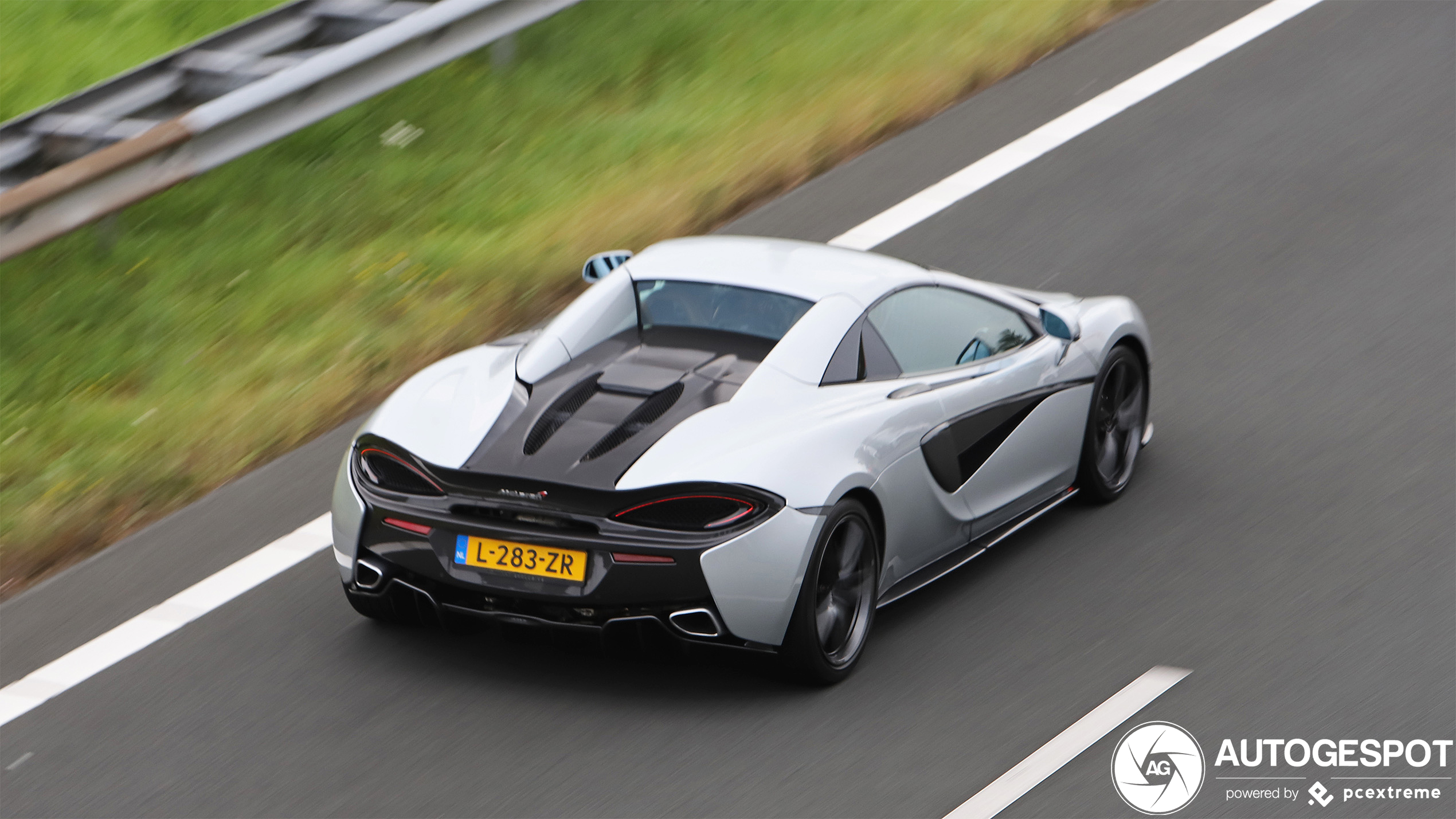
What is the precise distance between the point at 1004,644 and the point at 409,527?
2.14m

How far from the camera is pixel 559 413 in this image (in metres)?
6.18

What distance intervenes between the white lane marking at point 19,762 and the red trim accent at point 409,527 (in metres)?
1.39

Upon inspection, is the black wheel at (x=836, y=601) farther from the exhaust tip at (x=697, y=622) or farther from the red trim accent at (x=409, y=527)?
the red trim accent at (x=409, y=527)

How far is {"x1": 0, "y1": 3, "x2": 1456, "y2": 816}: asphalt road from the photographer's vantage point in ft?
18.7

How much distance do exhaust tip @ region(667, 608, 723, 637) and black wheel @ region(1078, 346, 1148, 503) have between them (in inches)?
89.6

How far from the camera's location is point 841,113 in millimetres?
11703

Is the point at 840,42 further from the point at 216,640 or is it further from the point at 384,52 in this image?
the point at 216,640

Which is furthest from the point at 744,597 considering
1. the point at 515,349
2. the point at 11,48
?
the point at 11,48

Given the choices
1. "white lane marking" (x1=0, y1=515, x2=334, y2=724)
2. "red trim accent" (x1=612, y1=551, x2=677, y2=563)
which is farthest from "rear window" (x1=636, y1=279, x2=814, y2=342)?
"white lane marking" (x1=0, y1=515, x2=334, y2=724)

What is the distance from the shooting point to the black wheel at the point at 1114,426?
24.8ft

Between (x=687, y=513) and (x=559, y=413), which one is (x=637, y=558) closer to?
(x=687, y=513)

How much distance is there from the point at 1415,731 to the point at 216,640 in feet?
13.7

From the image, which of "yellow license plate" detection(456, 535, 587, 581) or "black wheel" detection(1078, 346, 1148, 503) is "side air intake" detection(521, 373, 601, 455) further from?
"black wheel" detection(1078, 346, 1148, 503)

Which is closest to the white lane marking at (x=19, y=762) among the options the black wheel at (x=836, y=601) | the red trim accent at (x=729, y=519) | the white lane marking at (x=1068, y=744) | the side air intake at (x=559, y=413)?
the side air intake at (x=559, y=413)
